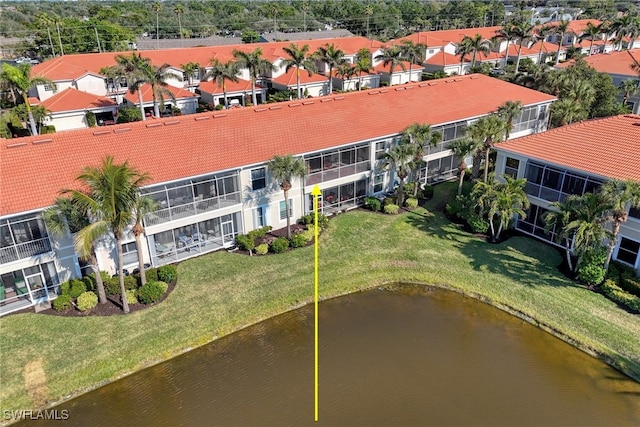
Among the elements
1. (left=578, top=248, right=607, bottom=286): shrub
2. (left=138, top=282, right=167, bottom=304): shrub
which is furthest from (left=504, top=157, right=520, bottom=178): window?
(left=138, top=282, right=167, bottom=304): shrub

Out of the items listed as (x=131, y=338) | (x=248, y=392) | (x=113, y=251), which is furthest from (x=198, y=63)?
(x=248, y=392)

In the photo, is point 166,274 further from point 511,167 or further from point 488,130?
point 511,167

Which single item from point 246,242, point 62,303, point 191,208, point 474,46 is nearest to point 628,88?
point 474,46

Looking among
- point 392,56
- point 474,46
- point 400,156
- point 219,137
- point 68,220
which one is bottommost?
point 68,220

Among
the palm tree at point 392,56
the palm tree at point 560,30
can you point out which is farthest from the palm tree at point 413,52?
the palm tree at point 560,30

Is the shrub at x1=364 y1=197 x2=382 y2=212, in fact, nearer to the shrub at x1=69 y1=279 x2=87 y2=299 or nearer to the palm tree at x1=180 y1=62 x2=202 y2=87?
the shrub at x1=69 y1=279 x2=87 y2=299

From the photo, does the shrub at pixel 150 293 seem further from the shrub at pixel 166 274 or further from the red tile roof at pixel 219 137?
the red tile roof at pixel 219 137
